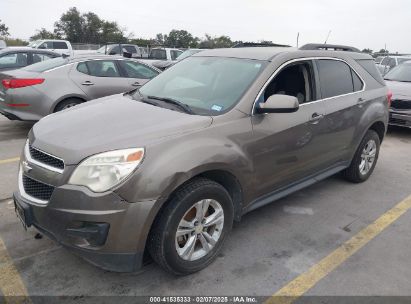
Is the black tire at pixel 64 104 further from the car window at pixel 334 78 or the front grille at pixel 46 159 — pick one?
the car window at pixel 334 78

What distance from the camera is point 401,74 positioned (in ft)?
29.2

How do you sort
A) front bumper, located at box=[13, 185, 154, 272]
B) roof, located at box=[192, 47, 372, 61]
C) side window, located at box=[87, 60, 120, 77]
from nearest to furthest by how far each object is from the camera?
front bumper, located at box=[13, 185, 154, 272] → roof, located at box=[192, 47, 372, 61] → side window, located at box=[87, 60, 120, 77]

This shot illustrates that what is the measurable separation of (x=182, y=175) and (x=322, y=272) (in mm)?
1444

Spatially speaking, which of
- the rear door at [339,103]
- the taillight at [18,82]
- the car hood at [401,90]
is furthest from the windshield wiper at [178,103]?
the car hood at [401,90]

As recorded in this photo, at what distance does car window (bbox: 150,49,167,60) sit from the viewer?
58.1ft

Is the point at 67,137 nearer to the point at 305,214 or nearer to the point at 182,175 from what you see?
the point at 182,175

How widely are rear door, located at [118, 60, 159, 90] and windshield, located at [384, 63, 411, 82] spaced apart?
5.70m

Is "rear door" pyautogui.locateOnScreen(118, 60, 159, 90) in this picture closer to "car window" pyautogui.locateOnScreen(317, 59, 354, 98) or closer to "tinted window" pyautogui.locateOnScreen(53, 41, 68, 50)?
"car window" pyautogui.locateOnScreen(317, 59, 354, 98)

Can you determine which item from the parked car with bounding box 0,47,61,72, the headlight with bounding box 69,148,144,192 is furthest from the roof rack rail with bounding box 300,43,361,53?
the parked car with bounding box 0,47,61,72

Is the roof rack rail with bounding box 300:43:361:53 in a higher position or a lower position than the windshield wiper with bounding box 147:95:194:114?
higher

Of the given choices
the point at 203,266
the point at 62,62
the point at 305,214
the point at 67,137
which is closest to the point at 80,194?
the point at 67,137

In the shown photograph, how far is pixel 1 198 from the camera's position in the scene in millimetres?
4137

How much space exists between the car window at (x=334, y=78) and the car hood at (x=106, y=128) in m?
1.68

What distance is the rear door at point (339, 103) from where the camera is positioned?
4023 mm
